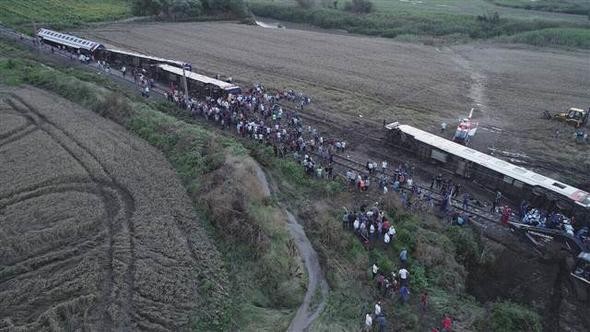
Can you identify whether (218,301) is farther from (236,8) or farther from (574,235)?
(236,8)

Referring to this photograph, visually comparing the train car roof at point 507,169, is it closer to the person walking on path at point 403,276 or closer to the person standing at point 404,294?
the person walking on path at point 403,276

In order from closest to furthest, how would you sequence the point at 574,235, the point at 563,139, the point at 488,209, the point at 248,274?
the point at 248,274
the point at 574,235
the point at 488,209
the point at 563,139

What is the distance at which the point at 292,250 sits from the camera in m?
21.5

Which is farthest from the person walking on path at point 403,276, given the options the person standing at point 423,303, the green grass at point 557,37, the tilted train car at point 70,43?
the green grass at point 557,37

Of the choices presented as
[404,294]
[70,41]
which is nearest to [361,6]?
[70,41]

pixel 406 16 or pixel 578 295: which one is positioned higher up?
pixel 406 16

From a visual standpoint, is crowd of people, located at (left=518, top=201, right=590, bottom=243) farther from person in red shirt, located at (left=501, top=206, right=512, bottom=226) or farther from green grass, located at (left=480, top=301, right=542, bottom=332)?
green grass, located at (left=480, top=301, right=542, bottom=332)

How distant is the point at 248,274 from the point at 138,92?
27.6 meters

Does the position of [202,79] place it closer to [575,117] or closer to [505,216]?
[505,216]

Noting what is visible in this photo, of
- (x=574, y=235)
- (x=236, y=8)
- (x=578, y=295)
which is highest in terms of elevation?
(x=236, y=8)

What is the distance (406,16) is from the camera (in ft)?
282

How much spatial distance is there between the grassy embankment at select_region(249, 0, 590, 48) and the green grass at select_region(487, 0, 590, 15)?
43.0 ft

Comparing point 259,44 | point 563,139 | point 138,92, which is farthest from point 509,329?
point 259,44

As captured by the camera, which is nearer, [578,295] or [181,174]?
[578,295]
